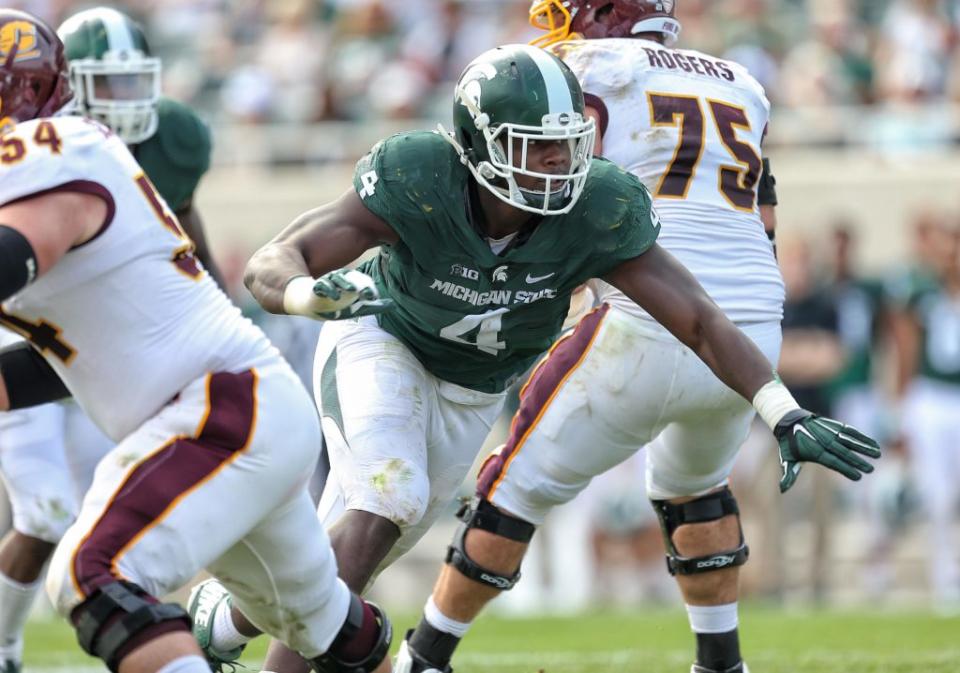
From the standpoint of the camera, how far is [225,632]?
4.95m

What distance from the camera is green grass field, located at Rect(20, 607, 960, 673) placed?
6.55 meters

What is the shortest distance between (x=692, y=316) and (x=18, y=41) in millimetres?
1854

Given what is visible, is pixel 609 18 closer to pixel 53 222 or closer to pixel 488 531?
pixel 488 531

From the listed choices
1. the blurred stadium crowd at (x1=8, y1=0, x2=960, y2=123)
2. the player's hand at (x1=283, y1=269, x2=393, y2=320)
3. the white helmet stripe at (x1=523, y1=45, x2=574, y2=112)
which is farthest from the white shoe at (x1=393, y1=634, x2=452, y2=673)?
the blurred stadium crowd at (x1=8, y1=0, x2=960, y2=123)

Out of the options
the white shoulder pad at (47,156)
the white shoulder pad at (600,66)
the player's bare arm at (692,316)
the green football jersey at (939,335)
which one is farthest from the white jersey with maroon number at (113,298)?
the green football jersey at (939,335)

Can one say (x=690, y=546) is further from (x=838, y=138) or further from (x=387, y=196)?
(x=838, y=138)

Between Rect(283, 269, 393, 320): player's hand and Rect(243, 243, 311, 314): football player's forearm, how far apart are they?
0.52ft

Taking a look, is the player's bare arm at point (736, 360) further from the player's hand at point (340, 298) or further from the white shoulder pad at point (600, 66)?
the player's hand at point (340, 298)

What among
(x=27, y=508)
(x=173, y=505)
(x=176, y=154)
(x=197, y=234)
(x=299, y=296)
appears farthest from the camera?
(x=176, y=154)

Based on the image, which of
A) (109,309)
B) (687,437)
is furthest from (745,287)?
(109,309)

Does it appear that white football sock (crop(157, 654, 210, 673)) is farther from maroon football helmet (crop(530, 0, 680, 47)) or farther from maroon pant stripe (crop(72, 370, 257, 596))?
maroon football helmet (crop(530, 0, 680, 47))

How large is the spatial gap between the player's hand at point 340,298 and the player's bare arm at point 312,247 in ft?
0.31

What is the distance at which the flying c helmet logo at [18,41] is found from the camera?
13.4ft

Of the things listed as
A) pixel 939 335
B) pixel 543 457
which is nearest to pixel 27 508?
pixel 543 457
